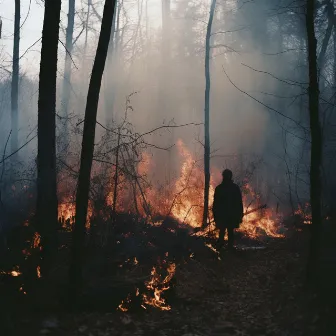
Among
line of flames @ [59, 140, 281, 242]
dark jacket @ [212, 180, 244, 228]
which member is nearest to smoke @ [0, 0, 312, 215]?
line of flames @ [59, 140, 281, 242]

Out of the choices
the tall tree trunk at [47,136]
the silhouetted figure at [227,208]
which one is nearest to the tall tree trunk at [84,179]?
the tall tree trunk at [47,136]

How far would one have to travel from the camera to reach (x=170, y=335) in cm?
529

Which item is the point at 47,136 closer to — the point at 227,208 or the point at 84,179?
the point at 84,179

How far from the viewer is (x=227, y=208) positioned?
9695 millimetres

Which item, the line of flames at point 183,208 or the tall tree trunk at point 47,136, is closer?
the tall tree trunk at point 47,136

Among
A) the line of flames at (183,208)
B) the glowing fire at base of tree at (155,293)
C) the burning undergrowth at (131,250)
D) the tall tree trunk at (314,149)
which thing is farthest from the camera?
the line of flames at (183,208)

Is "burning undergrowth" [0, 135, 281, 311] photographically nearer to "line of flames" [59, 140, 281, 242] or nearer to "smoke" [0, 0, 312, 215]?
"line of flames" [59, 140, 281, 242]

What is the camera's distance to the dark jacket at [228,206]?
31.6 ft

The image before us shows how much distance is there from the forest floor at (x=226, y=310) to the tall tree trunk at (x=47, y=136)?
211 cm

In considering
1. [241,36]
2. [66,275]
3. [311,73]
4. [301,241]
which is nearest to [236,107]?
[241,36]

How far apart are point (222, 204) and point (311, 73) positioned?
4.32m

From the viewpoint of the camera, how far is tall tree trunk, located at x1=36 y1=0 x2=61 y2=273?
696 centimetres

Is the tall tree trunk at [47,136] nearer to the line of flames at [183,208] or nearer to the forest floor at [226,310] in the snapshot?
the forest floor at [226,310]

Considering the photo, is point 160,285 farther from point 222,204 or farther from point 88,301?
point 222,204
